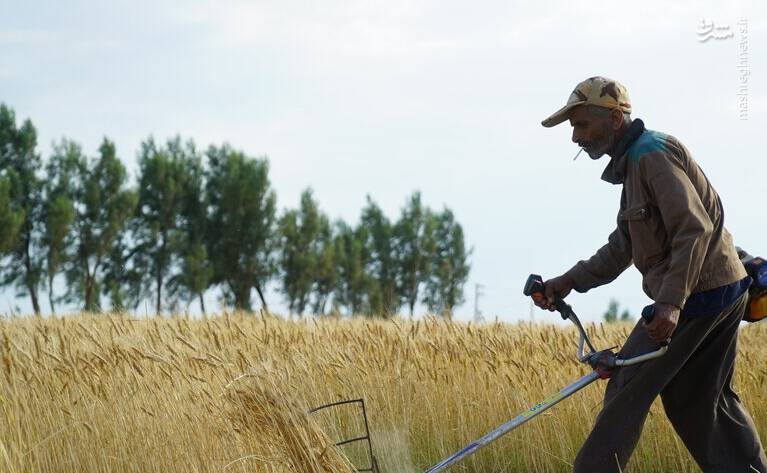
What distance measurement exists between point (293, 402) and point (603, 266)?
1.54m

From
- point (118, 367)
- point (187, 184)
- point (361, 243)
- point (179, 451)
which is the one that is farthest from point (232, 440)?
point (361, 243)

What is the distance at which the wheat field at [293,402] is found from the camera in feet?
14.7

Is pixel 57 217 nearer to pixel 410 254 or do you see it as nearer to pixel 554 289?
pixel 410 254

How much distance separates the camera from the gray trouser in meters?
3.66

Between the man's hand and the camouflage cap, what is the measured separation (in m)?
0.83

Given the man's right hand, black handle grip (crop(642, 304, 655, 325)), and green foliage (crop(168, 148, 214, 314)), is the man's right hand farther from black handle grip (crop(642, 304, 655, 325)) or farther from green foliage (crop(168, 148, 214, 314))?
Answer: green foliage (crop(168, 148, 214, 314))

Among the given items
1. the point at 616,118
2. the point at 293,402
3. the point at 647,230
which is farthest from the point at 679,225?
the point at 293,402

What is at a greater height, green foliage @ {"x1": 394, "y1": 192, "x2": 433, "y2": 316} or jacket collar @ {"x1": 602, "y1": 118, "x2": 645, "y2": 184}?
green foliage @ {"x1": 394, "y1": 192, "x2": 433, "y2": 316}

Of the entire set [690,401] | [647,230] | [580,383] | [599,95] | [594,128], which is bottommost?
[690,401]

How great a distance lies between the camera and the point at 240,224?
1630 inches

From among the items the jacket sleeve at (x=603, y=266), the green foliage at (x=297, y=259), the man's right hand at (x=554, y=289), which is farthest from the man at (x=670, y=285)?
the green foliage at (x=297, y=259)

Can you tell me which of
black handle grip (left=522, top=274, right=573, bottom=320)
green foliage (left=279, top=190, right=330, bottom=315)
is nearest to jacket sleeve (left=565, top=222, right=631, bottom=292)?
black handle grip (left=522, top=274, right=573, bottom=320)

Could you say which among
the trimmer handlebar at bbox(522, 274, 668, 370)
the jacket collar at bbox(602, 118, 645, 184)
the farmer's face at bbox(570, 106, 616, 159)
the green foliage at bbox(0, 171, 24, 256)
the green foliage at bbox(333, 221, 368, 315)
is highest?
the green foliage at bbox(0, 171, 24, 256)

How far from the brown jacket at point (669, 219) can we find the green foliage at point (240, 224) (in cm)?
3751
